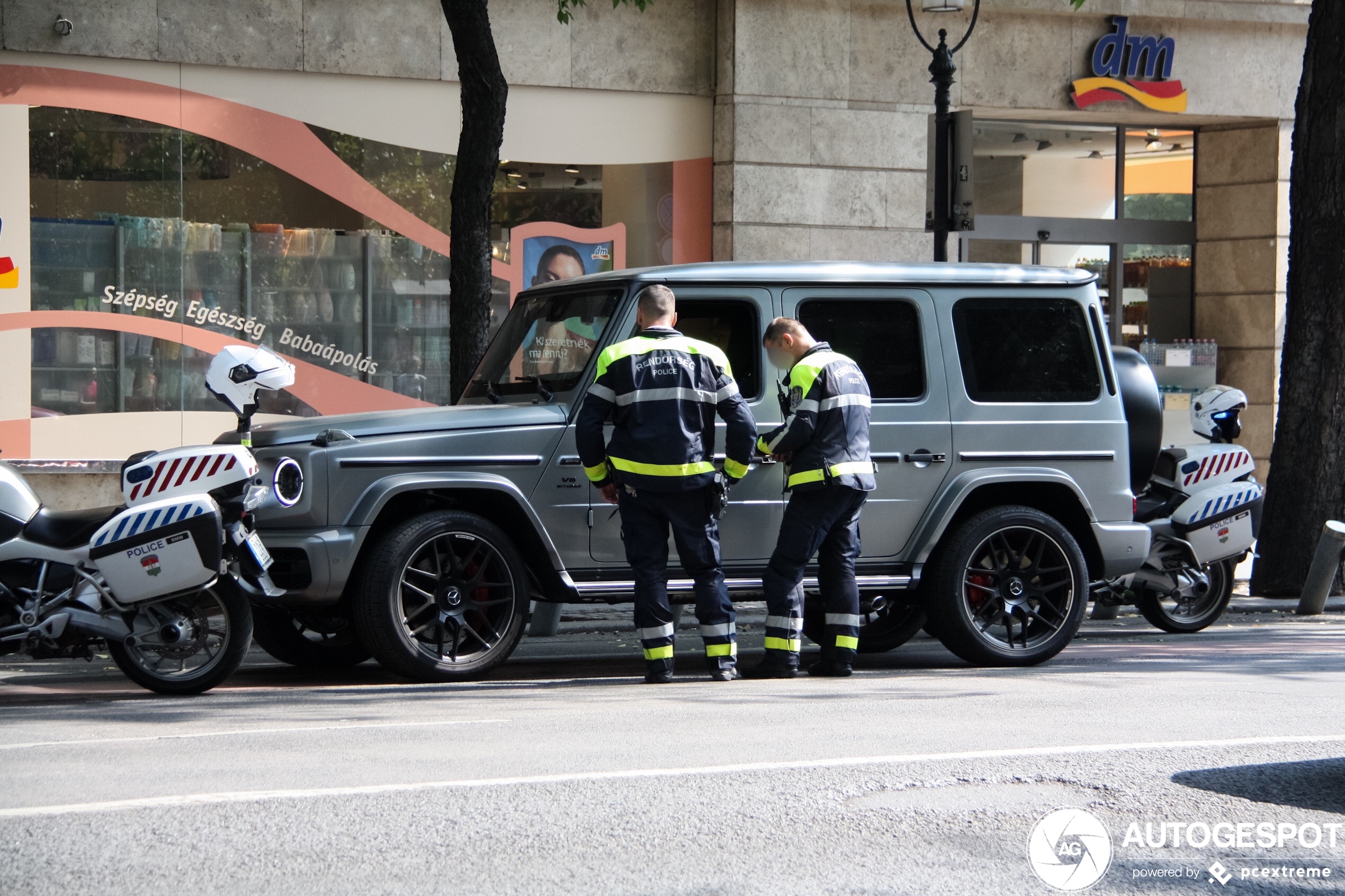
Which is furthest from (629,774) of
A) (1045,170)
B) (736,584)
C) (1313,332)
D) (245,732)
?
(1045,170)

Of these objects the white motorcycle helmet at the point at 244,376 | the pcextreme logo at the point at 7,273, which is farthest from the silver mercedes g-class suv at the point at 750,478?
the pcextreme logo at the point at 7,273

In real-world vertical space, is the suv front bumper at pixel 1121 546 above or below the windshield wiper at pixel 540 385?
below

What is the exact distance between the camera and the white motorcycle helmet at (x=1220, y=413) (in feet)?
35.0

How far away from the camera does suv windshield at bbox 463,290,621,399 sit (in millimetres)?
7758

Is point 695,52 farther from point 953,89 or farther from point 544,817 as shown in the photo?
point 544,817

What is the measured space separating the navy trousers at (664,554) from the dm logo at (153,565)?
2116 millimetres

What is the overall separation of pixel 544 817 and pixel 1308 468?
30.3 ft

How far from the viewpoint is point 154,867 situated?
400cm

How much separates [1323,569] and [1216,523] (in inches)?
74.0

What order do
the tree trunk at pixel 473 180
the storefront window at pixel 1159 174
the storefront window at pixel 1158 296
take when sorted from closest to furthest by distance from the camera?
1. the tree trunk at pixel 473 180
2. the storefront window at pixel 1159 174
3. the storefront window at pixel 1158 296

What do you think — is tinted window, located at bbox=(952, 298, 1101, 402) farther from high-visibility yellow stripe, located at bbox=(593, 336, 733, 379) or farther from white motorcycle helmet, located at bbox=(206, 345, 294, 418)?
white motorcycle helmet, located at bbox=(206, 345, 294, 418)

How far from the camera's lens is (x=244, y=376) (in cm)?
752

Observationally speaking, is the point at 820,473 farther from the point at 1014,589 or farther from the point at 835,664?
the point at 1014,589

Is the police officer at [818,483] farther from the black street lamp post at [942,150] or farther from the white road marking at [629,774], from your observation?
the black street lamp post at [942,150]
